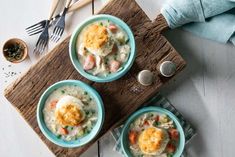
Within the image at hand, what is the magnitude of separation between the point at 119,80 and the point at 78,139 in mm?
245

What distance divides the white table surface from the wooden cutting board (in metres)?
0.09

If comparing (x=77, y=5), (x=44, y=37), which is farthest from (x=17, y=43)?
(x=77, y=5)

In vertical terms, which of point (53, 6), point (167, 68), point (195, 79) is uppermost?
point (53, 6)

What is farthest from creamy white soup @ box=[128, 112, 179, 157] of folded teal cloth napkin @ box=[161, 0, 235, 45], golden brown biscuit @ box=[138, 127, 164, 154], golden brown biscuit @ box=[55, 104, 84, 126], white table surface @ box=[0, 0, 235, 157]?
folded teal cloth napkin @ box=[161, 0, 235, 45]

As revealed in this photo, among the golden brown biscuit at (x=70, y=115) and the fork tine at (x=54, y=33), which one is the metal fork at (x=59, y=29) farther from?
the golden brown biscuit at (x=70, y=115)

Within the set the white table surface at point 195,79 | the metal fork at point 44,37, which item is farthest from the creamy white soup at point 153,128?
the metal fork at point 44,37

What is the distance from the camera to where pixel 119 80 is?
177cm

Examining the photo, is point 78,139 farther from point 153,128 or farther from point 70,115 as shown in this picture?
point 153,128

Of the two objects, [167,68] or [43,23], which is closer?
[167,68]

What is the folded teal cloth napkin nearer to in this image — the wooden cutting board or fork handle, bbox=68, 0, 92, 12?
the wooden cutting board

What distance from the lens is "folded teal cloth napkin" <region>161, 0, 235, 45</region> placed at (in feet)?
5.70

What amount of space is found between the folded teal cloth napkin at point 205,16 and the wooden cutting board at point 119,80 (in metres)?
0.05

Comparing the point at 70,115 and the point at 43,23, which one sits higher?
the point at 43,23

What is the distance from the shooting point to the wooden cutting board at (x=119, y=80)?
5.77 feet
